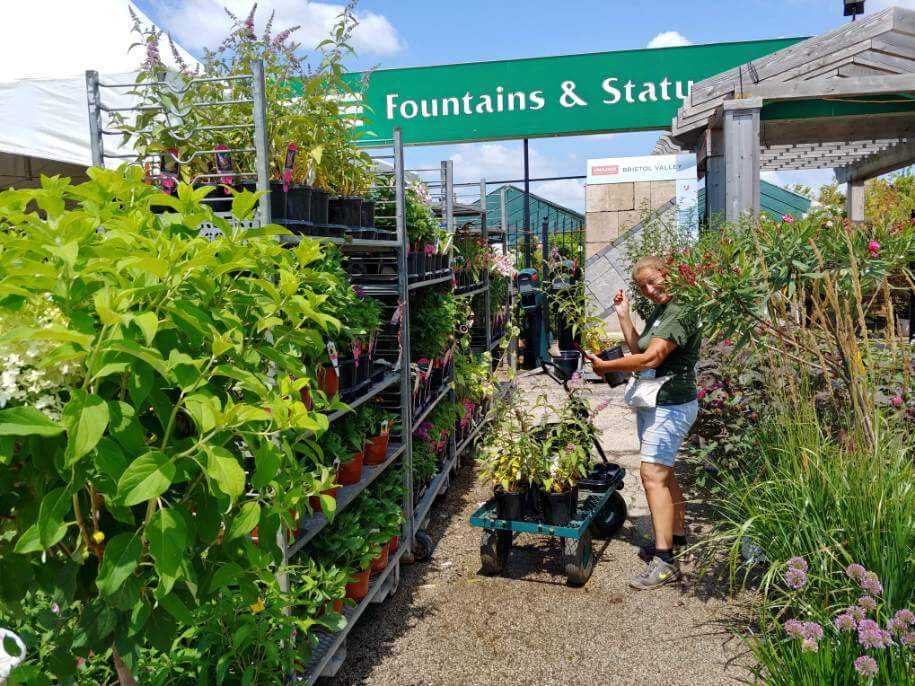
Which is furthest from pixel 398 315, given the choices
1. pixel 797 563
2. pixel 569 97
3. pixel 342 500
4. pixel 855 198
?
pixel 855 198

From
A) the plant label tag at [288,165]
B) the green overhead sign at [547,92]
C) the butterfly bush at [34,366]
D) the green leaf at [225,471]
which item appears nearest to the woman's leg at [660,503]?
the plant label tag at [288,165]

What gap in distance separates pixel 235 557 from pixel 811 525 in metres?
2.17

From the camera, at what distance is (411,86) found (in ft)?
27.6

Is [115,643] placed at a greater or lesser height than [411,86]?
lesser

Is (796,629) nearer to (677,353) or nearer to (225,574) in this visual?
(225,574)

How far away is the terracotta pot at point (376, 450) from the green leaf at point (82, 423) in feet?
7.93

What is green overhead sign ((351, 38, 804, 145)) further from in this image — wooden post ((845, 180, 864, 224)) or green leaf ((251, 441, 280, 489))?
green leaf ((251, 441, 280, 489))

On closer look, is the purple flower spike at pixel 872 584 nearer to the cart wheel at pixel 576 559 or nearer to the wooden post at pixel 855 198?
the cart wheel at pixel 576 559

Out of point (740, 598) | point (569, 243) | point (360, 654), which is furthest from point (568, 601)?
point (569, 243)

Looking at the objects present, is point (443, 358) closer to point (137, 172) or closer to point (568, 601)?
point (568, 601)

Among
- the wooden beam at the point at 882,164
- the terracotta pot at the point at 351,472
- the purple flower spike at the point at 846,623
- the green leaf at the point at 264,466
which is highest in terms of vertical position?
the wooden beam at the point at 882,164

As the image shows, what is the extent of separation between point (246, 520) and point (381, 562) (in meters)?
2.35

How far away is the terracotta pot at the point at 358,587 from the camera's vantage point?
3262mm

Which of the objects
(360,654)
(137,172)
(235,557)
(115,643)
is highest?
(137,172)
